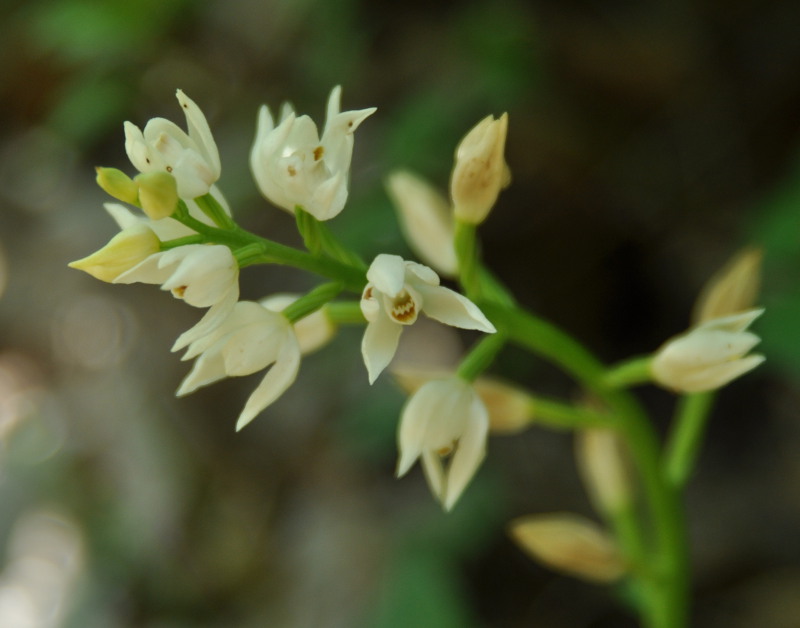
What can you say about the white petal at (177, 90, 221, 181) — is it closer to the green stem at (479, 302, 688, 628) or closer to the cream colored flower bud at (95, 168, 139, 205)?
the cream colored flower bud at (95, 168, 139, 205)

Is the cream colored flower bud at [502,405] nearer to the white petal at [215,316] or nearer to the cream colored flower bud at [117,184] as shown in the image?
the white petal at [215,316]

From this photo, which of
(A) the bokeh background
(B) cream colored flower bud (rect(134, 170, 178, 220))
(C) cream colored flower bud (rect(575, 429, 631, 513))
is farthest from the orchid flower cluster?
(A) the bokeh background

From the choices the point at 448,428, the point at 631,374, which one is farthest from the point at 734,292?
the point at 448,428

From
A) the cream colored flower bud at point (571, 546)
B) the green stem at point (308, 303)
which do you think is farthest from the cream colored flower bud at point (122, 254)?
the cream colored flower bud at point (571, 546)

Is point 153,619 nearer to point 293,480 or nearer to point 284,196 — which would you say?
point 293,480

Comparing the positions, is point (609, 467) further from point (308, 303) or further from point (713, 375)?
point (308, 303)
